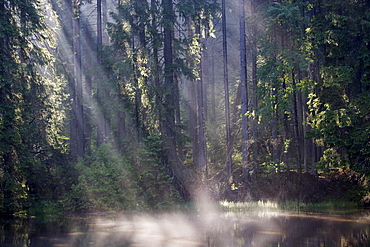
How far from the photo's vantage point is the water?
1120cm

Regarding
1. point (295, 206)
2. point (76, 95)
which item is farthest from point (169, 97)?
point (76, 95)

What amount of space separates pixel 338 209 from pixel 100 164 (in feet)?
36.7

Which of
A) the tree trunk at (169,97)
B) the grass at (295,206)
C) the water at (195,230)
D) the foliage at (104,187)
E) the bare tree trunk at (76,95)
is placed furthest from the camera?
the bare tree trunk at (76,95)

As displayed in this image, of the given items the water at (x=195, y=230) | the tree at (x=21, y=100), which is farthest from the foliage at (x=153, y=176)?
the tree at (x=21, y=100)

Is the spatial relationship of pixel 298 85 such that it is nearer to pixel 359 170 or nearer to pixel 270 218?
pixel 359 170

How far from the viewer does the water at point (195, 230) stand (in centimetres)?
1120

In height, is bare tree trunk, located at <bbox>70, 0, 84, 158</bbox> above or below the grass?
above

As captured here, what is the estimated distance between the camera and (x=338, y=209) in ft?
54.3

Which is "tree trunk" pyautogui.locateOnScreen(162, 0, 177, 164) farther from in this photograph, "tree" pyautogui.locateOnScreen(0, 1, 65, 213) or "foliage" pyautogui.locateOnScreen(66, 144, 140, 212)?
"tree" pyautogui.locateOnScreen(0, 1, 65, 213)

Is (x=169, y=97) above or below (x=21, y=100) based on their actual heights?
above

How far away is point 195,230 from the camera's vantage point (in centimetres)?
1327

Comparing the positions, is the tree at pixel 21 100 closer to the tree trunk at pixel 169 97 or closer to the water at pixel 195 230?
the water at pixel 195 230

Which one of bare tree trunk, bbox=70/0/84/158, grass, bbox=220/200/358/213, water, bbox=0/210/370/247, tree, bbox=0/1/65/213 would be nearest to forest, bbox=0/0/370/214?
tree, bbox=0/1/65/213

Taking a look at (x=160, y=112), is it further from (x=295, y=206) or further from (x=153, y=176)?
(x=295, y=206)
